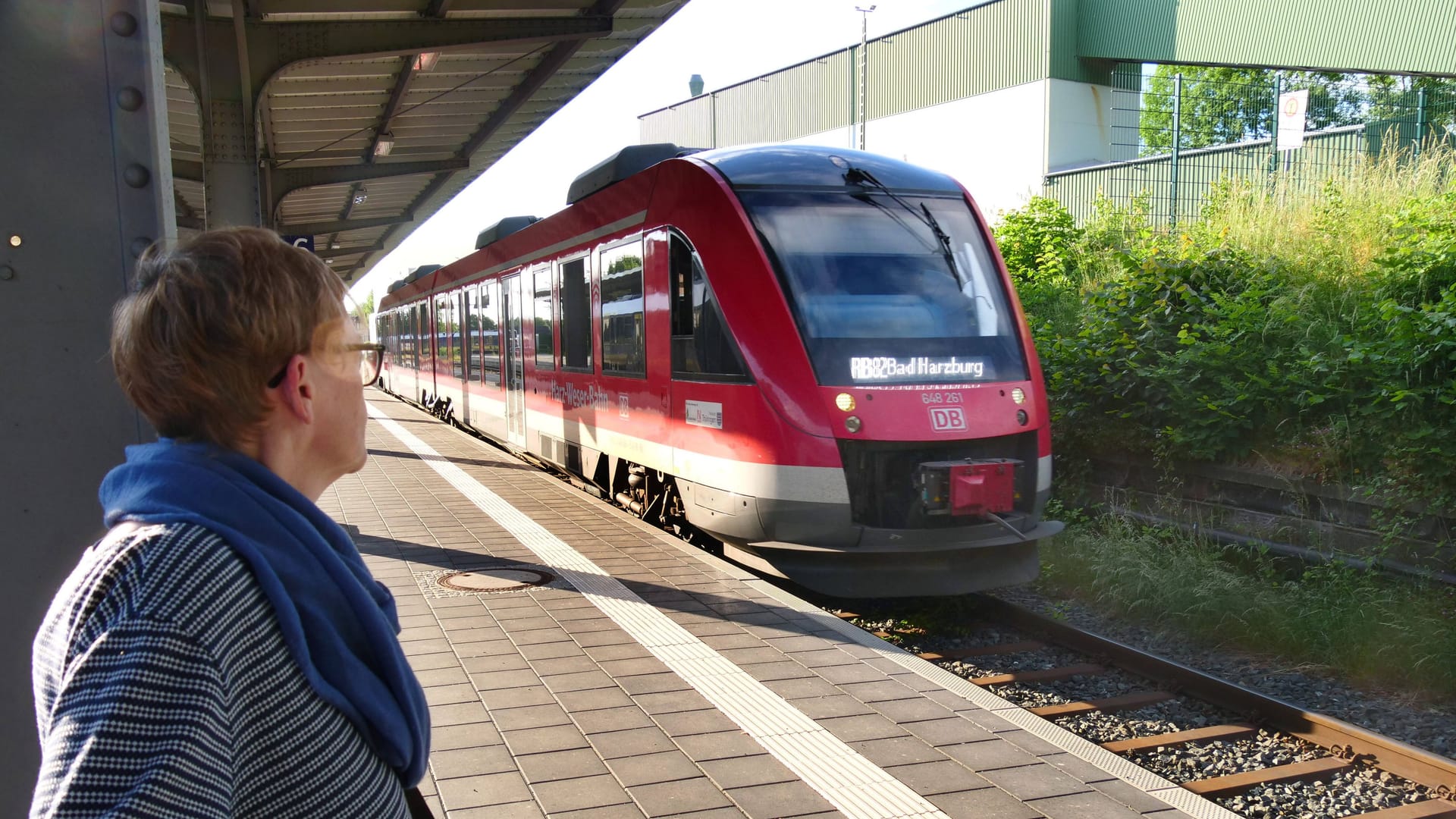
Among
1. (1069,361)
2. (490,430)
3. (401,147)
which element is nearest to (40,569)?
(1069,361)

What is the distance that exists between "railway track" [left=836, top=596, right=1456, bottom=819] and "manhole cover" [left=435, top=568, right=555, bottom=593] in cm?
211

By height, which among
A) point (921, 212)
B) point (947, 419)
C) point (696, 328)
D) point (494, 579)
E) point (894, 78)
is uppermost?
point (894, 78)

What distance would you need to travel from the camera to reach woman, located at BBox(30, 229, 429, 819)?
110cm

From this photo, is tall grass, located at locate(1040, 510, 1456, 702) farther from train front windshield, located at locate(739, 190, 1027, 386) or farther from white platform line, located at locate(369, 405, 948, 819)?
white platform line, located at locate(369, 405, 948, 819)

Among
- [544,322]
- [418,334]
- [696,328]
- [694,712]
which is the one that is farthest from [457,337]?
[694,712]

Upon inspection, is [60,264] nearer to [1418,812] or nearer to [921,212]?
[1418,812]

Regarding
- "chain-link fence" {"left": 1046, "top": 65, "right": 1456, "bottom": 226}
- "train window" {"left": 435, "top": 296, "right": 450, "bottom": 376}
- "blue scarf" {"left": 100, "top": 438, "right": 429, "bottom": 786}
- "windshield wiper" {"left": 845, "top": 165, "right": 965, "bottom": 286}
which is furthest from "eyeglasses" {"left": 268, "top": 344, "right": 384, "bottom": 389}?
"train window" {"left": 435, "top": 296, "right": 450, "bottom": 376}

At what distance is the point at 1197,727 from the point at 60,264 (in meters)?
4.91

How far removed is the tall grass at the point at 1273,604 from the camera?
5.86 meters

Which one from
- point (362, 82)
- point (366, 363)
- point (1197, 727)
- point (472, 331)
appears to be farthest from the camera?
point (472, 331)

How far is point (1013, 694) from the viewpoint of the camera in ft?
18.1

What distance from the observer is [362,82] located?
1215 centimetres

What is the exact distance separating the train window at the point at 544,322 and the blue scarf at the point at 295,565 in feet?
30.9

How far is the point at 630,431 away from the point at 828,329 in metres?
2.49
